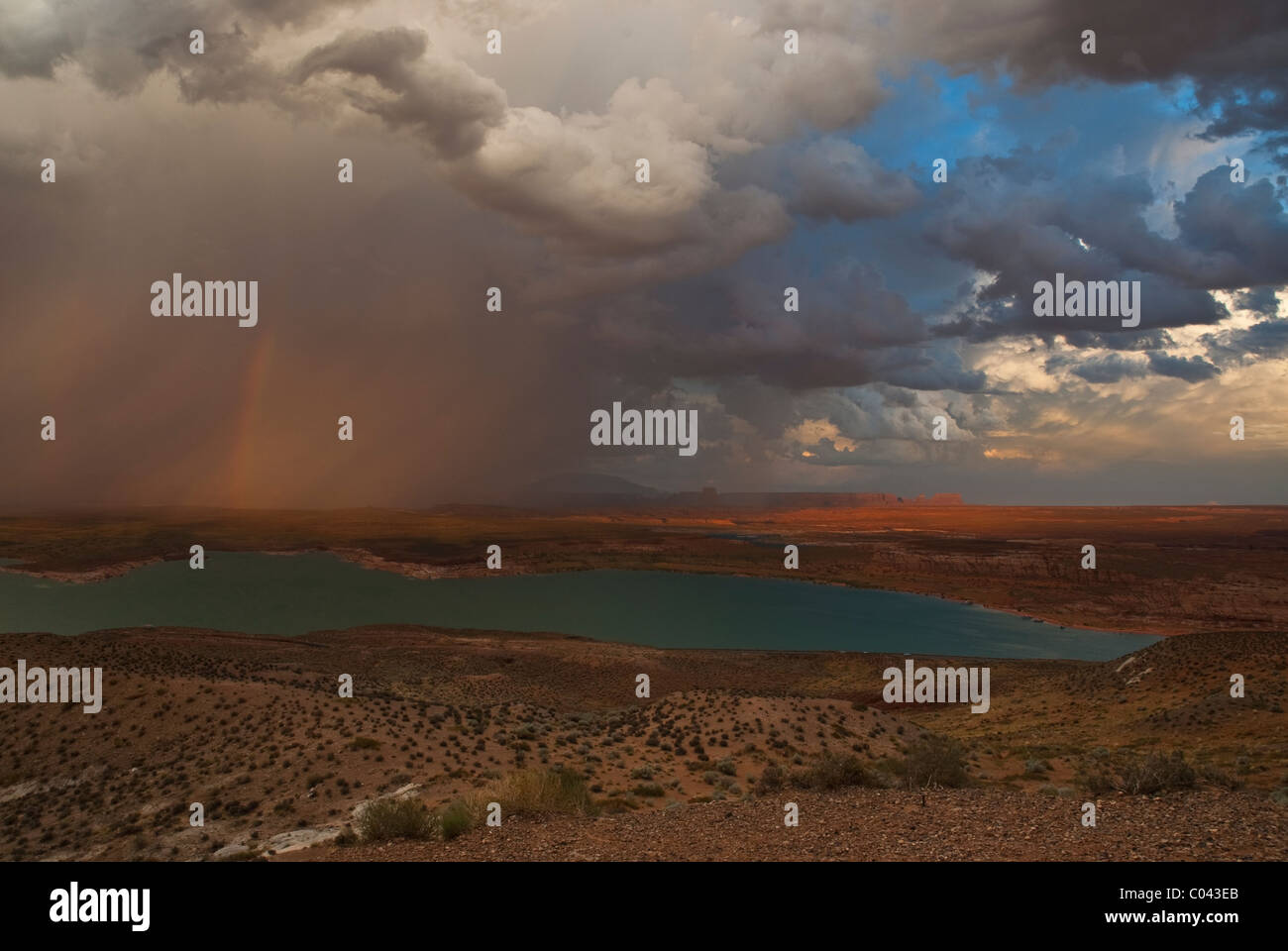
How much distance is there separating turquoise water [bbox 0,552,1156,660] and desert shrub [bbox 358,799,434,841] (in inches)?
2393

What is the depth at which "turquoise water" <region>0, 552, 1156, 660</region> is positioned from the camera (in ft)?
247

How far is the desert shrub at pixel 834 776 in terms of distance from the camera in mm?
14320

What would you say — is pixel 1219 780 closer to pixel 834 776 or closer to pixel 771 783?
pixel 834 776

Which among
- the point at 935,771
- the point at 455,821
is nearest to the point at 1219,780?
the point at 935,771

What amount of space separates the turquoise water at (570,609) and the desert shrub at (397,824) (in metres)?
60.8

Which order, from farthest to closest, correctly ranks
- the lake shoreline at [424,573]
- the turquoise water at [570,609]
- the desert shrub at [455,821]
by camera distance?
the lake shoreline at [424,573], the turquoise water at [570,609], the desert shrub at [455,821]

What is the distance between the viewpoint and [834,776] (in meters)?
14.3

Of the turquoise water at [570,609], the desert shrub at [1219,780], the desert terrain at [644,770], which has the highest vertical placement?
the desert shrub at [1219,780]

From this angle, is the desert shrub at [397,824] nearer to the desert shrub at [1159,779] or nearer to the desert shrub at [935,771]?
the desert shrub at [935,771]

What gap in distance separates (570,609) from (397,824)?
287 ft

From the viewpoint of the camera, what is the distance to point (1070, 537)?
13750 centimetres

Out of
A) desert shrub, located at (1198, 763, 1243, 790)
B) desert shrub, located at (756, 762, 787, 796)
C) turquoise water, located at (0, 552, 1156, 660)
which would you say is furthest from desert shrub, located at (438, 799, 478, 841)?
turquoise water, located at (0, 552, 1156, 660)

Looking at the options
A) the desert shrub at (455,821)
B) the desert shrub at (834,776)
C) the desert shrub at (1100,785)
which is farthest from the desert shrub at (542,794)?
the desert shrub at (1100,785)

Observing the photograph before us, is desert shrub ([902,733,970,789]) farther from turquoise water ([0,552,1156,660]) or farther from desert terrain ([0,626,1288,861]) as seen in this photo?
turquoise water ([0,552,1156,660])
